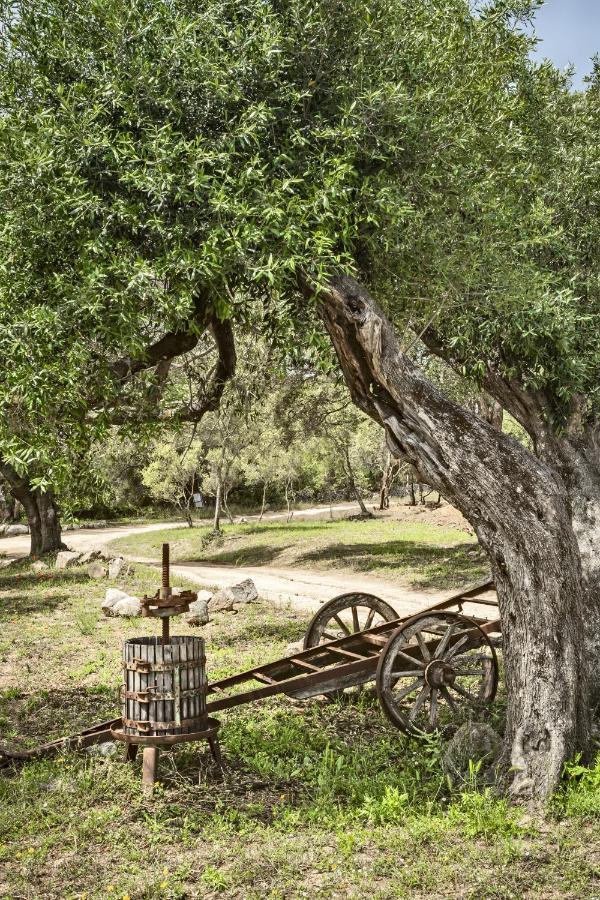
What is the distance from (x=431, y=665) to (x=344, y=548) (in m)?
19.6

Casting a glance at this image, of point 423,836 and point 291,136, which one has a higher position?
point 291,136

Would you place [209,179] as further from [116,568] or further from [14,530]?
[14,530]

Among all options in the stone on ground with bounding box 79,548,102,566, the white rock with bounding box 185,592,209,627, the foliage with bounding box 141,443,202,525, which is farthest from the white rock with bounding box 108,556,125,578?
the foliage with bounding box 141,443,202,525

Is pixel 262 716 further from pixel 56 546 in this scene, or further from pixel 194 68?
pixel 56 546

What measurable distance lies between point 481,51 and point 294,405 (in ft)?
52.0

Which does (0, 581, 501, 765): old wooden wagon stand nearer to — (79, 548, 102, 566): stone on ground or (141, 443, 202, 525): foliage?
(79, 548, 102, 566): stone on ground

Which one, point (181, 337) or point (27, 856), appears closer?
point (27, 856)

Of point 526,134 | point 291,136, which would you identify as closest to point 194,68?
point 291,136

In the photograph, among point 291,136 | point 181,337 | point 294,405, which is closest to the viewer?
point 291,136

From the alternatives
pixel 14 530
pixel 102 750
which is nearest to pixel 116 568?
pixel 102 750

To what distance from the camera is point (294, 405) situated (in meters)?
24.4

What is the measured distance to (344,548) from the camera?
27.4m

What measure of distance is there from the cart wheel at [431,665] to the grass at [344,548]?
34.1ft

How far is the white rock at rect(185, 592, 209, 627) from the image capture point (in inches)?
590
